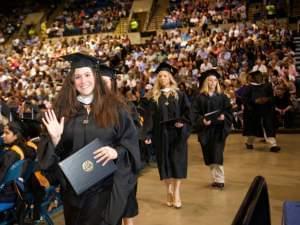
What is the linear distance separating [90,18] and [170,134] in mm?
21841

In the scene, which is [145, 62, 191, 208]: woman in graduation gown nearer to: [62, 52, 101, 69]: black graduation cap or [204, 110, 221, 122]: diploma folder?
[204, 110, 221, 122]: diploma folder

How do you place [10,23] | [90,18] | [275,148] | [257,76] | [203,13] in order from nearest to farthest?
[275,148]
[257,76]
[203,13]
[90,18]
[10,23]

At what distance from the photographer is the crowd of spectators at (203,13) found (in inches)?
764

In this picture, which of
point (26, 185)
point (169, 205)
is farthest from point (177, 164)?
point (26, 185)

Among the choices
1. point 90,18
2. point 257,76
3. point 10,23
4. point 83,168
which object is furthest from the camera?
point 10,23

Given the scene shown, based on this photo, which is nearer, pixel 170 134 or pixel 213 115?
pixel 170 134

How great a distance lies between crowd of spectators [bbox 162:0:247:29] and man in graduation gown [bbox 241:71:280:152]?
33.8 feet

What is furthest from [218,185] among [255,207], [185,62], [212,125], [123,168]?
[185,62]

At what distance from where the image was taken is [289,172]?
728 centimetres

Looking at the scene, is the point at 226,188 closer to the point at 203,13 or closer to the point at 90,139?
the point at 90,139

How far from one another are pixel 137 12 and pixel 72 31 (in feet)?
12.5

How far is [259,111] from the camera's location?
31.1 ft

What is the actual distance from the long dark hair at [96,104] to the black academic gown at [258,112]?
6853mm

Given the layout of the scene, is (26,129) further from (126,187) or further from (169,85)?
(126,187)
